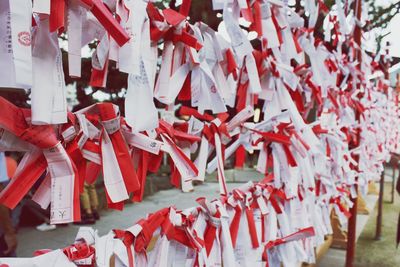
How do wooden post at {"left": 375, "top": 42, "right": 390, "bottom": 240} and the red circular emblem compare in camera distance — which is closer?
the red circular emblem

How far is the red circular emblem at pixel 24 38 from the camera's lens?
0.97 ft

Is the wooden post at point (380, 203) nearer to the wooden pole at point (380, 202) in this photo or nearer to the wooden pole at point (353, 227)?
the wooden pole at point (380, 202)

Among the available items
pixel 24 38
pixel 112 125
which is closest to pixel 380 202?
pixel 112 125

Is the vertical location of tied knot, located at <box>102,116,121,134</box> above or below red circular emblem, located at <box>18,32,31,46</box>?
below

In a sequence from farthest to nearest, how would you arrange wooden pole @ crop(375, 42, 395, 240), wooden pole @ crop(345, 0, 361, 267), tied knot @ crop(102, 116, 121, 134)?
wooden pole @ crop(375, 42, 395, 240) < wooden pole @ crop(345, 0, 361, 267) < tied knot @ crop(102, 116, 121, 134)

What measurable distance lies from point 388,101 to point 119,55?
3049 millimetres

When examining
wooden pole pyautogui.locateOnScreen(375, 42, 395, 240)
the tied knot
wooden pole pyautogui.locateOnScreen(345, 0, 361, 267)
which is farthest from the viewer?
wooden pole pyautogui.locateOnScreen(375, 42, 395, 240)

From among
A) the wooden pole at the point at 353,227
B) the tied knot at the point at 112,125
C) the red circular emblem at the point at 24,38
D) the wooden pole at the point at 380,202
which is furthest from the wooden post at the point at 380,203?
the red circular emblem at the point at 24,38

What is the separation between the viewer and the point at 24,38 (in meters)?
0.30

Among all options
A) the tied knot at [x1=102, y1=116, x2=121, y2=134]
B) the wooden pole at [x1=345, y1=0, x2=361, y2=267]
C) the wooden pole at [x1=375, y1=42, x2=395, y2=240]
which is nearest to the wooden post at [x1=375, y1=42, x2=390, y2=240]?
the wooden pole at [x1=375, y1=42, x2=395, y2=240]

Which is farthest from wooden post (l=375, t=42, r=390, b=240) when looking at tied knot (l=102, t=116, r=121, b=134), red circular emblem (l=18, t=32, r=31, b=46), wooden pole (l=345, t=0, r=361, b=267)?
red circular emblem (l=18, t=32, r=31, b=46)

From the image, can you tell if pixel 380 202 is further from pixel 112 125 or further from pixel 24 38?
pixel 24 38

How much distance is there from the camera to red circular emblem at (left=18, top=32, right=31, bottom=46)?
0.97ft

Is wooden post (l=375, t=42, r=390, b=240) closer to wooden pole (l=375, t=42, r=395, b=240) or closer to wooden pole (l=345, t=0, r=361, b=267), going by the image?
wooden pole (l=375, t=42, r=395, b=240)
